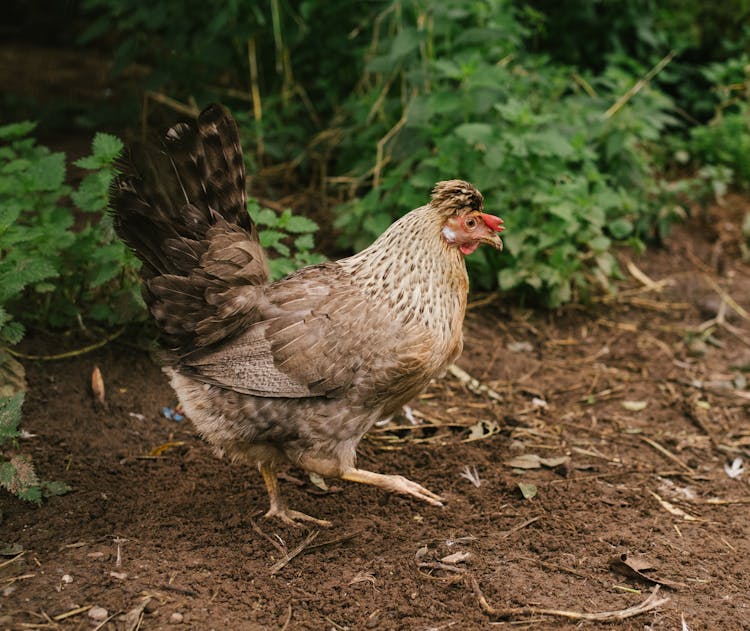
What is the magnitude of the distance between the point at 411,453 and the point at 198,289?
1511 millimetres

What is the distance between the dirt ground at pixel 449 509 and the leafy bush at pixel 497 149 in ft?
1.81

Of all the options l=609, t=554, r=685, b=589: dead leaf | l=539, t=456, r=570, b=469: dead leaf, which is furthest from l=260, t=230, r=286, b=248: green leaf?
l=609, t=554, r=685, b=589: dead leaf

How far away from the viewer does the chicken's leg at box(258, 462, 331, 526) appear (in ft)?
12.1

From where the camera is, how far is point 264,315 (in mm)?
3600

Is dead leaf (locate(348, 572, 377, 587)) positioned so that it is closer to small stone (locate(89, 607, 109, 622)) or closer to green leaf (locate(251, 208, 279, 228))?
small stone (locate(89, 607, 109, 622))

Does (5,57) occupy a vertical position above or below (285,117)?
above

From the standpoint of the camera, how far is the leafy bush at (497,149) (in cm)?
531

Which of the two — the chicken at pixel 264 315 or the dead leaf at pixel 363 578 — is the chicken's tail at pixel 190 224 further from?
the dead leaf at pixel 363 578

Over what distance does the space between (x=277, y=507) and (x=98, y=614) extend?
103 cm

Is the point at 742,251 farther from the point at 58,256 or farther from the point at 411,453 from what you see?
the point at 58,256

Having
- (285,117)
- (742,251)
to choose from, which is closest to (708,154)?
(742,251)

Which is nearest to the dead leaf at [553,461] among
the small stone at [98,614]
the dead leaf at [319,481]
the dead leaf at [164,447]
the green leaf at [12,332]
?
the dead leaf at [319,481]

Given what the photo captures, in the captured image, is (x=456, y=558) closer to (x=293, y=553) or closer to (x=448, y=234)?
(x=293, y=553)

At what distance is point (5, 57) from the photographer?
26.2ft
